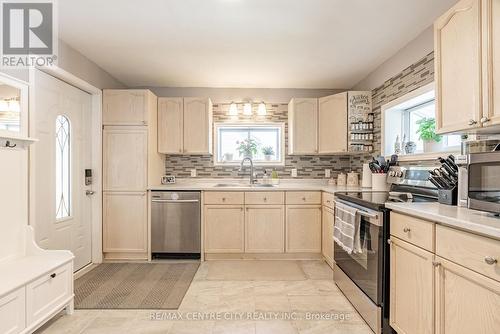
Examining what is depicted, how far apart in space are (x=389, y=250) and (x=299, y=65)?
223cm

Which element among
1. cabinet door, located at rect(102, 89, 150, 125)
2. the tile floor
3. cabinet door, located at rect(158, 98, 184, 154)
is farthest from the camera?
cabinet door, located at rect(158, 98, 184, 154)

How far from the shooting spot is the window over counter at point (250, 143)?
422cm

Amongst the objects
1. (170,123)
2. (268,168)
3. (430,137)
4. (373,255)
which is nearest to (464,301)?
(373,255)

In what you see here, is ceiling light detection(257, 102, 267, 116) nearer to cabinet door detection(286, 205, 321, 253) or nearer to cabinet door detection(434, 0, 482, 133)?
cabinet door detection(286, 205, 321, 253)

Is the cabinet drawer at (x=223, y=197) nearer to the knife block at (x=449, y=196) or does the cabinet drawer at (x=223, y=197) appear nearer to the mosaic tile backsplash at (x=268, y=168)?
the mosaic tile backsplash at (x=268, y=168)

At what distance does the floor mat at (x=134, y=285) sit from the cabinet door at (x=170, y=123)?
1.51m

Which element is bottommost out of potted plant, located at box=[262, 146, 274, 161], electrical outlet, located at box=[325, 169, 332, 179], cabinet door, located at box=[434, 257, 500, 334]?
cabinet door, located at box=[434, 257, 500, 334]

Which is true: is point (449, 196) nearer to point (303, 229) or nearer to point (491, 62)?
point (491, 62)

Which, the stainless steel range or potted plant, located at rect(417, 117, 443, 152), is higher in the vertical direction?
potted plant, located at rect(417, 117, 443, 152)

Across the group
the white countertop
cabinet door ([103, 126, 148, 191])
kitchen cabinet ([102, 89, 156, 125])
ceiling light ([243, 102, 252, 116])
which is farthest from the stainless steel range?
kitchen cabinet ([102, 89, 156, 125])

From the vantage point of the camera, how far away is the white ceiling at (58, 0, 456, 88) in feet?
7.06

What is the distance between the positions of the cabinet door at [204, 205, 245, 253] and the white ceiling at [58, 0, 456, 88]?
5.51 ft

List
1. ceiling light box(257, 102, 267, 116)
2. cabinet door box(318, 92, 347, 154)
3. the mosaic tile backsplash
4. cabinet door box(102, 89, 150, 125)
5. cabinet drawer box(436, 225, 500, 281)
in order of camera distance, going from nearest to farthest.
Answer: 1. cabinet drawer box(436, 225, 500, 281)
2. cabinet door box(102, 89, 150, 125)
3. cabinet door box(318, 92, 347, 154)
4. ceiling light box(257, 102, 267, 116)
5. the mosaic tile backsplash

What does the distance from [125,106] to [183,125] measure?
2.40ft
